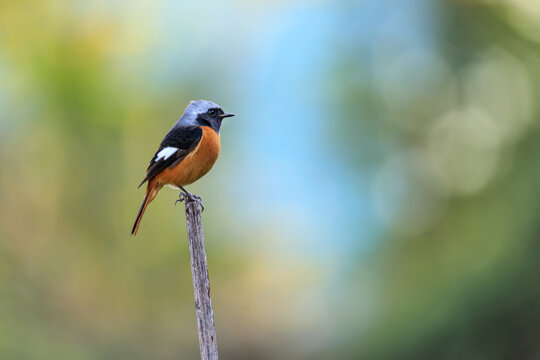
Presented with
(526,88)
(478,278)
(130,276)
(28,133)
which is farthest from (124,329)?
(526,88)

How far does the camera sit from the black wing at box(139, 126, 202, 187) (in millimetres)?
5258

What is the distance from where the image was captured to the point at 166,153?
5.30 metres

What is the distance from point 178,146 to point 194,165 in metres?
0.23

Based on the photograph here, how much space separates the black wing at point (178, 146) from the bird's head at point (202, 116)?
0.20m

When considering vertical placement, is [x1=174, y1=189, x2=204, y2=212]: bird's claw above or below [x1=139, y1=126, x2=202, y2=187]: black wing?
below

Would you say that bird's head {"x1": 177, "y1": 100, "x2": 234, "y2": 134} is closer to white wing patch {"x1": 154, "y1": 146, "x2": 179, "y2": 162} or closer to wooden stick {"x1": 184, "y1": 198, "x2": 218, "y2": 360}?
white wing patch {"x1": 154, "y1": 146, "x2": 179, "y2": 162}

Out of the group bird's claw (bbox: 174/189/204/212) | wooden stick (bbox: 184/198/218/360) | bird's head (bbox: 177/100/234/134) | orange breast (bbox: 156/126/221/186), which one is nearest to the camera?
wooden stick (bbox: 184/198/218/360)

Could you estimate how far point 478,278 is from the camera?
34.5ft

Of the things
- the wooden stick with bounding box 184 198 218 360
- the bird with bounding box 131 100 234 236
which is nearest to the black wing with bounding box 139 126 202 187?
the bird with bounding box 131 100 234 236

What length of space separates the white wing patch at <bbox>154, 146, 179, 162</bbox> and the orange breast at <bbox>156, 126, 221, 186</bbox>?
0.38 feet

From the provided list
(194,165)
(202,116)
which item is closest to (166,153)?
(194,165)

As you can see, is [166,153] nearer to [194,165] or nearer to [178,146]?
[178,146]

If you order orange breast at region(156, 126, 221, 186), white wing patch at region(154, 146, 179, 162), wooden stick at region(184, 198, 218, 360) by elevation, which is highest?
white wing patch at region(154, 146, 179, 162)

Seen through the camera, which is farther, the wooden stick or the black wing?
the black wing
